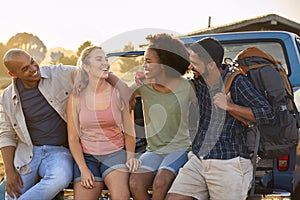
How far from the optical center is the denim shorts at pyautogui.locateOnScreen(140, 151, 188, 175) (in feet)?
12.0

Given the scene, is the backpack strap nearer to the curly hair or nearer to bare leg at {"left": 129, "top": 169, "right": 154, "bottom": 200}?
the curly hair

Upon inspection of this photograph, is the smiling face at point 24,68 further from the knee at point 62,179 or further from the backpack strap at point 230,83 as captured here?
the backpack strap at point 230,83

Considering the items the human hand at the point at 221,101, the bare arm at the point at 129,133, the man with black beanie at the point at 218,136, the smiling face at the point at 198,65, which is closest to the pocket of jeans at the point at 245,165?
the man with black beanie at the point at 218,136

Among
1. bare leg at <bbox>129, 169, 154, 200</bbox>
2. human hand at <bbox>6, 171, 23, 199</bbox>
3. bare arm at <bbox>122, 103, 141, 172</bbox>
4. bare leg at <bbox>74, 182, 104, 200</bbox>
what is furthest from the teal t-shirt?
human hand at <bbox>6, 171, 23, 199</bbox>

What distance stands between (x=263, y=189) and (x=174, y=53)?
1224 mm

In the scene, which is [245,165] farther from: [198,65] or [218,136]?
[198,65]

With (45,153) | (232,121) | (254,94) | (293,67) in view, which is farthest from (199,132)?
(293,67)

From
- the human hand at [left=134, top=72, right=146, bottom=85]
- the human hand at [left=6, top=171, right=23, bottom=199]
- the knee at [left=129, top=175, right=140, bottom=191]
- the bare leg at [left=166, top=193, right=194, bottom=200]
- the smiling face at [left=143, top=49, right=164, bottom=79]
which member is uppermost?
the smiling face at [left=143, top=49, right=164, bottom=79]

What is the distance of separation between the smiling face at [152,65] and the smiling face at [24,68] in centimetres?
88

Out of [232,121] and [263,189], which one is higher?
[232,121]

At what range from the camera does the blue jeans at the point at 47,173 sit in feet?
12.0

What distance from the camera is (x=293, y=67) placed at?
4617 mm

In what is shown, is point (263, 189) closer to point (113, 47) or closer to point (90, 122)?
point (90, 122)

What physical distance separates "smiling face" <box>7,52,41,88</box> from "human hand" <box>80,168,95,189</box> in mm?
858
